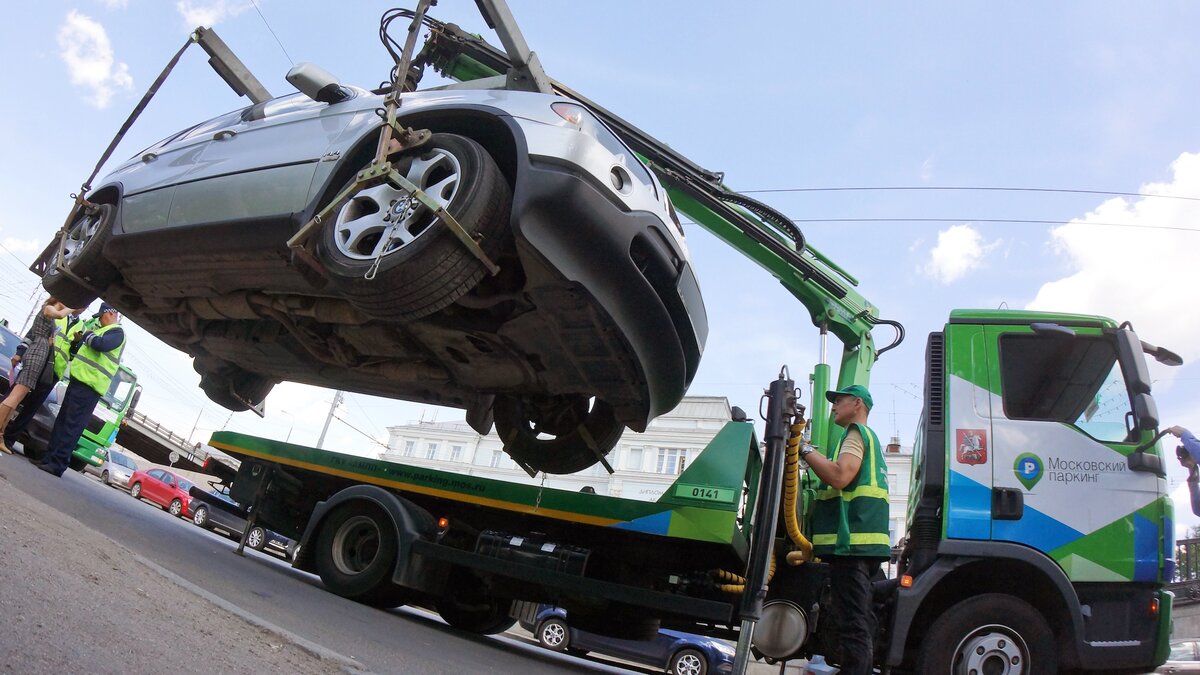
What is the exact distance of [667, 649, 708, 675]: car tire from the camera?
10320 mm

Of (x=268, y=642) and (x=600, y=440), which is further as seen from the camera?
(x=600, y=440)

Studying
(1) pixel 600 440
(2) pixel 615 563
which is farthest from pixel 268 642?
(1) pixel 600 440

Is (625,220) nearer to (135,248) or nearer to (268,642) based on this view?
(268,642)

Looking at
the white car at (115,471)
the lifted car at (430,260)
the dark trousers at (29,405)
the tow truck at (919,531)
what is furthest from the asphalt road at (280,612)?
the white car at (115,471)

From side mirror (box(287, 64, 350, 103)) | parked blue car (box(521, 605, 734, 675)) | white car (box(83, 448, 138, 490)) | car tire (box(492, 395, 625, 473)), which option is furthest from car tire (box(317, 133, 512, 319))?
white car (box(83, 448, 138, 490))

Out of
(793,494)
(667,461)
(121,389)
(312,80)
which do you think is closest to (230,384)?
(312,80)

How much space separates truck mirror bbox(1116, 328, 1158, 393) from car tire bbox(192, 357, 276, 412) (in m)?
6.23

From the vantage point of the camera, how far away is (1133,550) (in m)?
3.65

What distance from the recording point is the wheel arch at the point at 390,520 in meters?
4.46

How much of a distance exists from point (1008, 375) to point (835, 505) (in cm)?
134

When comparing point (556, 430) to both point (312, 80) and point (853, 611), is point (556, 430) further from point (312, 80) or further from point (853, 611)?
point (312, 80)

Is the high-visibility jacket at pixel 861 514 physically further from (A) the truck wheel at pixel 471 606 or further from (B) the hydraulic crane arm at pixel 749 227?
(A) the truck wheel at pixel 471 606

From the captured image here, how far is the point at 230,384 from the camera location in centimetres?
641

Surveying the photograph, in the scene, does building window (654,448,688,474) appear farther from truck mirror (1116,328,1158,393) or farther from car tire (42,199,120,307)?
truck mirror (1116,328,1158,393)
